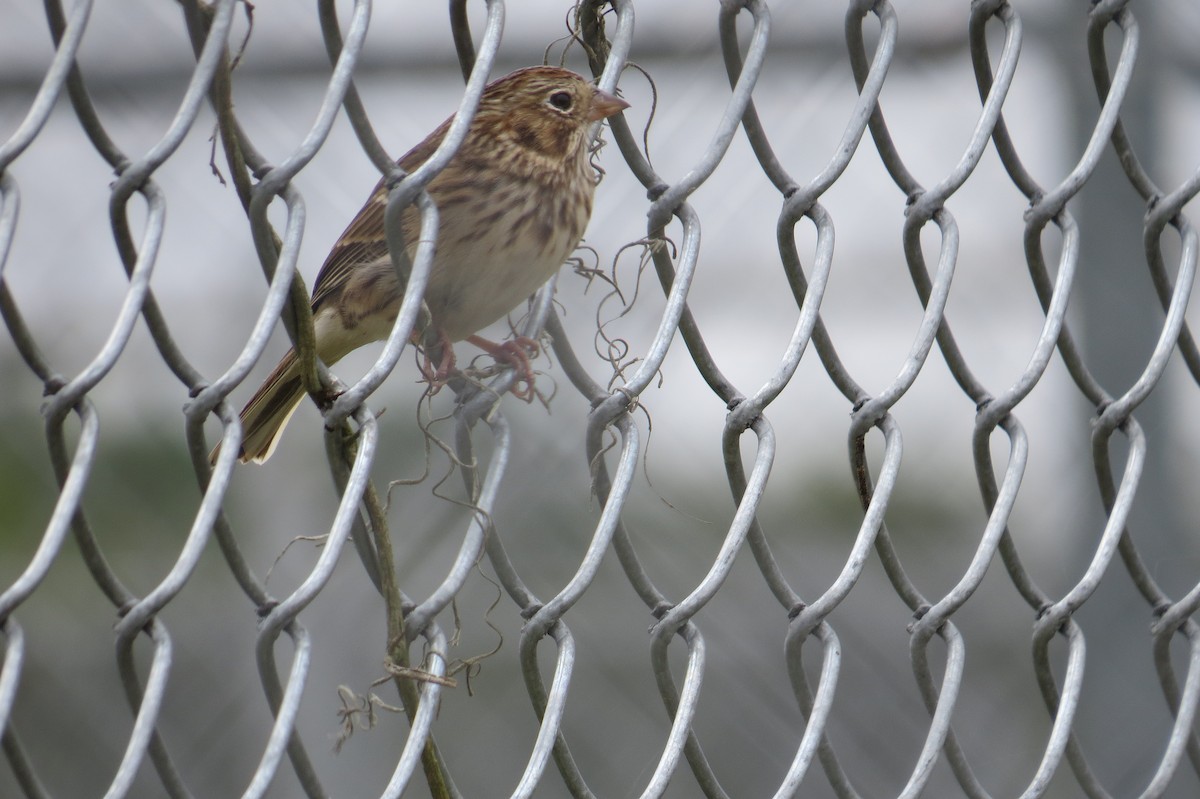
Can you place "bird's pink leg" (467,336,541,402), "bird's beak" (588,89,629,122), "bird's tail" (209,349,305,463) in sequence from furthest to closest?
1. "bird's tail" (209,349,305,463)
2. "bird's pink leg" (467,336,541,402)
3. "bird's beak" (588,89,629,122)

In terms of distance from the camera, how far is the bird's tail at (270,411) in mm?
1953

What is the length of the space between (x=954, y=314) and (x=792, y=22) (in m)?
0.73

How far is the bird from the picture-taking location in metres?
1.75

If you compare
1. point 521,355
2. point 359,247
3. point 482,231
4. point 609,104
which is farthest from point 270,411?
point 609,104

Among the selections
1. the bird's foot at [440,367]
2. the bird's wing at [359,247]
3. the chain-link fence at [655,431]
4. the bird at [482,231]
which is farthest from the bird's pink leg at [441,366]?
the chain-link fence at [655,431]

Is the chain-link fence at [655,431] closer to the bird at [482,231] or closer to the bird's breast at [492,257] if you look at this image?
the bird at [482,231]

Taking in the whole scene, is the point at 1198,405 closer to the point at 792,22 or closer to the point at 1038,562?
the point at 1038,562

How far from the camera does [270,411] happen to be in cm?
197

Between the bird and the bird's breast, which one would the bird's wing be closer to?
the bird

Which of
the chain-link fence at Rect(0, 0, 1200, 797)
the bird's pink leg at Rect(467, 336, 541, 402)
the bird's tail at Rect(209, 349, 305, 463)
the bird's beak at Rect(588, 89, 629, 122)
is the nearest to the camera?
the bird's beak at Rect(588, 89, 629, 122)

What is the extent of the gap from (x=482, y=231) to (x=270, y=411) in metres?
0.47

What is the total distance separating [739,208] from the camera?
112 inches

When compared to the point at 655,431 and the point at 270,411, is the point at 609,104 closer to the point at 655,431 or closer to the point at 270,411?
the point at 270,411

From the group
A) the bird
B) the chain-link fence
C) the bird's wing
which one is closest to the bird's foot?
the bird
